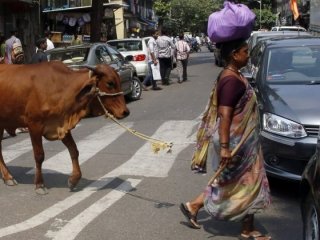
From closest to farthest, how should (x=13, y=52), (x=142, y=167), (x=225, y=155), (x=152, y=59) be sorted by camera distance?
(x=225, y=155)
(x=142, y=167)
(x=13, y=52)
(x=152, y=59)

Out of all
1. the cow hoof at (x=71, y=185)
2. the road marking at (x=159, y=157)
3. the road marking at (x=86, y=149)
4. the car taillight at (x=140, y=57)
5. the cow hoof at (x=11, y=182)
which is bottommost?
the road marking at (x=86, y=149)

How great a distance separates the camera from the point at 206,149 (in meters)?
5.17

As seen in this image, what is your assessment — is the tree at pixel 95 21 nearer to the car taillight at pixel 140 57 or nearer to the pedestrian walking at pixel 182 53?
the pedestrian walking at pixel 182 53

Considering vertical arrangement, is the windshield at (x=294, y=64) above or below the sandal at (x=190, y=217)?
above

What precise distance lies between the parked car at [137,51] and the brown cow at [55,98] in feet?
40.5

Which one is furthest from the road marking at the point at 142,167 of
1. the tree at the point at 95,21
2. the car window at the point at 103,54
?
the tree at the point at 95,21

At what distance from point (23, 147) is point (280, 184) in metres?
4.79

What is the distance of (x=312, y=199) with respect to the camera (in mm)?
4465

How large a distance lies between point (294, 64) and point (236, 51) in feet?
11.6

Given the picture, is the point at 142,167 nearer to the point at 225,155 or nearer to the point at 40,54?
the point at 225,155

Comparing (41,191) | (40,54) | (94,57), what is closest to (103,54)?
(94,57)

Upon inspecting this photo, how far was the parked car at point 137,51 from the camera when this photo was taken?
19578 millimetres

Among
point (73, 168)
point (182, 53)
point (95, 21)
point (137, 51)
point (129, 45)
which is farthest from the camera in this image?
point (95, 21)

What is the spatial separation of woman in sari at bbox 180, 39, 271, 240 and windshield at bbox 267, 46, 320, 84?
2.69 meters
